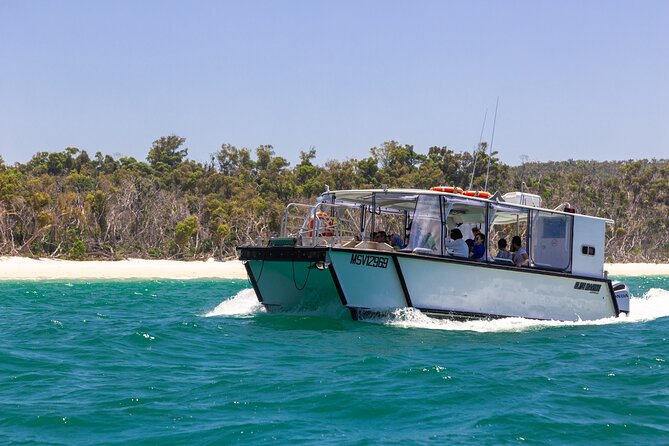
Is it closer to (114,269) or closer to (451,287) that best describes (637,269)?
(114,269)

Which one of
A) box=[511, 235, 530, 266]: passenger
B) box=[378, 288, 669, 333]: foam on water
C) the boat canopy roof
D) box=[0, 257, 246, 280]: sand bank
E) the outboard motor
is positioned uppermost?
the boat canopy roof

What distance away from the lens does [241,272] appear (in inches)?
1791

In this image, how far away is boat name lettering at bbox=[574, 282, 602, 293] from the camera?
17969 mm

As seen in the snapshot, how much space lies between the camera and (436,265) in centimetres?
1598

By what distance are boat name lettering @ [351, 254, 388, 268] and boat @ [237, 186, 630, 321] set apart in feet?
0.06

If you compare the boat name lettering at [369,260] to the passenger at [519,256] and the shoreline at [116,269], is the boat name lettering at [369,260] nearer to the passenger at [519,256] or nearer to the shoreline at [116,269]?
the passenger at [519,256]

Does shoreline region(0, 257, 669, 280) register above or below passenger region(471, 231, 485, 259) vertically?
below

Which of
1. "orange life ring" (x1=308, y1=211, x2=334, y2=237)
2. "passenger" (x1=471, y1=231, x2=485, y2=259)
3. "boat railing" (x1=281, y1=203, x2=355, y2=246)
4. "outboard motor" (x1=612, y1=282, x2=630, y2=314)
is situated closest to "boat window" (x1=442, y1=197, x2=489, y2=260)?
"passenger" (x1=471, y1=231, x2=485, y2=259)

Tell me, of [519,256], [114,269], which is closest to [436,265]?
[519,256]

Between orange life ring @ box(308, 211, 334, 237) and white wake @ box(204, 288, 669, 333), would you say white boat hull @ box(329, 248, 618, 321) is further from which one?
orange life ring @ box(308, 211, 334, 237)

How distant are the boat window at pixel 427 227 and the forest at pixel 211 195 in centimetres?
1997

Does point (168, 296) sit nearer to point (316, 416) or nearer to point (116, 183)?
point (316, 416)

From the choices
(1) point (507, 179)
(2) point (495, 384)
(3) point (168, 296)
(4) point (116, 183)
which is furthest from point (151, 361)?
(1) point (507, 179)

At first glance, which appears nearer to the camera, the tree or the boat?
the boat
